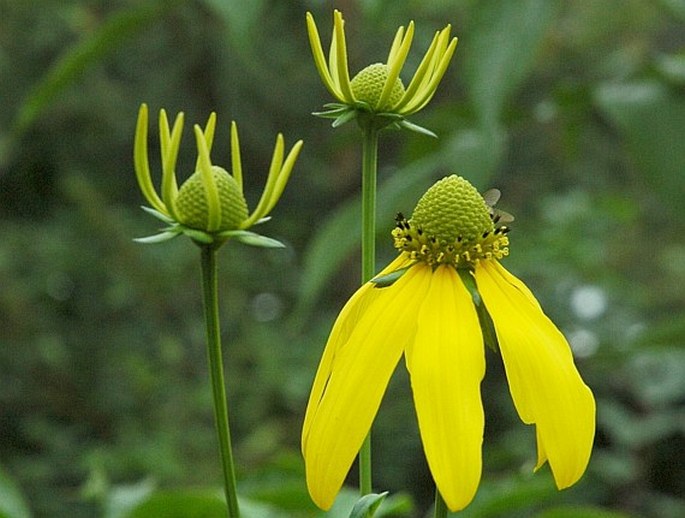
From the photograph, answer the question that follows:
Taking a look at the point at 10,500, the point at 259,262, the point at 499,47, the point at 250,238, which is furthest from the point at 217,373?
the point at 259,262

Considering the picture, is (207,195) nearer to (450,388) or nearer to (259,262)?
(450,388)

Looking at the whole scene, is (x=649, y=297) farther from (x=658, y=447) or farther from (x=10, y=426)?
(x=10, y=426)

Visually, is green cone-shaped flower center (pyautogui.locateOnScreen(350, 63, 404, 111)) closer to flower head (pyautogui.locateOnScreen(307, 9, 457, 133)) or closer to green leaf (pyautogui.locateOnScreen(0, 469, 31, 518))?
flower head (pyautogui.locateOnScreen(307, 9, 457, 133))

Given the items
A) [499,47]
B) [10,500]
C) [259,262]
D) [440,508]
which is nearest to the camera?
[440,508]

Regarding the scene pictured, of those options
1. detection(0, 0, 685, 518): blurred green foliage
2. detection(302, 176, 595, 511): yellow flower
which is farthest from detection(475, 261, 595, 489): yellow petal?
detection(0, 0, 685, 518): blurred green foliage

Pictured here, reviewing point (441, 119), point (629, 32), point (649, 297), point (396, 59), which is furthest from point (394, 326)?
point (629, 32)

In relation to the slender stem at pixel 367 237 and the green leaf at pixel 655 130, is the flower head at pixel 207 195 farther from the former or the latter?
the green leaf at pixel 655 130

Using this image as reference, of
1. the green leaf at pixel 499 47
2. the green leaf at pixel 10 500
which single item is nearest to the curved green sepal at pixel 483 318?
the green leaf at pixel 10 500
